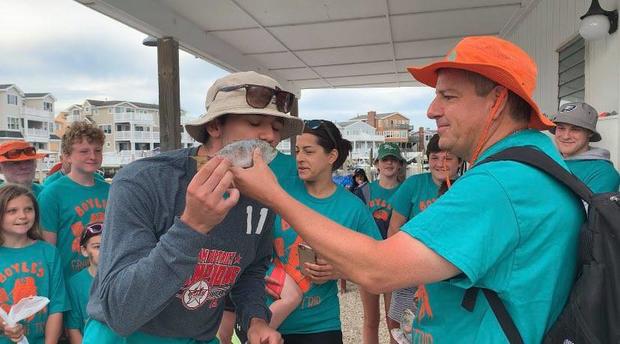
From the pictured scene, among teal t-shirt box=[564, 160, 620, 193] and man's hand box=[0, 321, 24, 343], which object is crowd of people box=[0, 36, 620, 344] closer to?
man's hand box=[0, 321, 24, 343]

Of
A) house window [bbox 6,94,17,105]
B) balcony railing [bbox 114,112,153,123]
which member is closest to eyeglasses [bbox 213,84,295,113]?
house window [bbox 6,94,17,105]

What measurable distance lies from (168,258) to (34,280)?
2462 millimetres

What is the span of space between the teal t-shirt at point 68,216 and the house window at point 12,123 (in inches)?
2597

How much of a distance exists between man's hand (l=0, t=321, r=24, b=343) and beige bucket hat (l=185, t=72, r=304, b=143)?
202 centimetres

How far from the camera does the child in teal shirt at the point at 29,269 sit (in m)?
2.91

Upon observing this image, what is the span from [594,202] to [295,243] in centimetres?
191

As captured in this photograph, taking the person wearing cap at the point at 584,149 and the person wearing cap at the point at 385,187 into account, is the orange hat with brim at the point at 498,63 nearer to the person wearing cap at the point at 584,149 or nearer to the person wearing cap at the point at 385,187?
the person wearing cap at the point at 584,149

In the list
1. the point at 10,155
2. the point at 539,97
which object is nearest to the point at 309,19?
the point at 539,97

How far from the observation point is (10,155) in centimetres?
432

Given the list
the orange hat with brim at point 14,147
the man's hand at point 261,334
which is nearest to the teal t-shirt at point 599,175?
the man's hand at point 261,334

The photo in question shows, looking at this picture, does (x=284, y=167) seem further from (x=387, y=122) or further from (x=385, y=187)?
(x=387, y=122)

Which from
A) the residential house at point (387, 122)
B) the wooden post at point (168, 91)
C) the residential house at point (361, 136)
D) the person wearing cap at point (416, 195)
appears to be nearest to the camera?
the person wearing cap at point (416, 195)

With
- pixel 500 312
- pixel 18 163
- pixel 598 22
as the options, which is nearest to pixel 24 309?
pixel 18 163

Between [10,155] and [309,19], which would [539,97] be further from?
[10,155]
